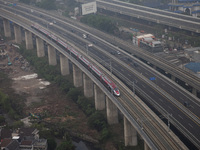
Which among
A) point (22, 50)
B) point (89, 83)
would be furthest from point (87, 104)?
point (22, 50)

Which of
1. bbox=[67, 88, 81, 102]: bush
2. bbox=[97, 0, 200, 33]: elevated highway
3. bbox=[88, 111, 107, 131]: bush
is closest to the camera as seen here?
bbox=[88, 111, 107, 131]: bush

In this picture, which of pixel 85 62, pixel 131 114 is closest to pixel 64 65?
pixel 85 62

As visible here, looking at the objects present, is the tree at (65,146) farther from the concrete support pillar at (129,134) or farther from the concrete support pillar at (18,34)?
the concrete support pillar at (18,34)

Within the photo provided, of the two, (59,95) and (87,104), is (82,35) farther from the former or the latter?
(87,104)

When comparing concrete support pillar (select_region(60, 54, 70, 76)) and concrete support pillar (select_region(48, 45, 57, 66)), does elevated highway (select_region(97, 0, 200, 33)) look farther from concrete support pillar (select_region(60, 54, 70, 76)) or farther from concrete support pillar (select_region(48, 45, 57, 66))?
concrete support pillar (select_region(60, 54, 70, 76))

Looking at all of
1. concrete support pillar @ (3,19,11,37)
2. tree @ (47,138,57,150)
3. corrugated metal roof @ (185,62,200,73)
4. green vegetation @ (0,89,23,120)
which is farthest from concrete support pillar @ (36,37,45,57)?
→ tree @ (47,138,57,150)

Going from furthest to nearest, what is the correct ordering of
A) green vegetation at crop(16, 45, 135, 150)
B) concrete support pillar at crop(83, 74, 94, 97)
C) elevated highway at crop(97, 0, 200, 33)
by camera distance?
elevated highway at crop(97, 0, 200, 33) < concrete support pillar at crop(83, 74, 94, 97) < green vegetation at crop(16, 45, 135, 150)

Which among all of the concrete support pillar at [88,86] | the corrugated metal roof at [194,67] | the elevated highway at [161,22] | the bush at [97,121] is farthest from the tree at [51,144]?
the corrugated metal roof at [194,67]
